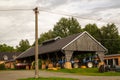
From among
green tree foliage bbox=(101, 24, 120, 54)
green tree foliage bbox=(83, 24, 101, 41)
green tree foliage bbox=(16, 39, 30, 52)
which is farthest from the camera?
green tree foliage bbox=(16, 39, 30, 52)

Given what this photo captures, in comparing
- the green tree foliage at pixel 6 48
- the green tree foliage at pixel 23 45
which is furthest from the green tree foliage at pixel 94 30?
the green tree foliage at pixel 6 48

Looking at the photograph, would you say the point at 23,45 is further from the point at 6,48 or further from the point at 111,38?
the point at 111,38

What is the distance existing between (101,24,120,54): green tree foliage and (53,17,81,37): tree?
46.5 ft

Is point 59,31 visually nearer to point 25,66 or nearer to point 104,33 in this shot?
point 104,33

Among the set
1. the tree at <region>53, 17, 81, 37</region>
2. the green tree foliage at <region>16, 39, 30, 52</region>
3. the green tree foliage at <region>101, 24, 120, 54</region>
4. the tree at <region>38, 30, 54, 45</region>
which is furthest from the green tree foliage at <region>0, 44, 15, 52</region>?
the green tree foliage at <region>101, 24, 120, 54</region>

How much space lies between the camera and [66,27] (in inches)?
4131

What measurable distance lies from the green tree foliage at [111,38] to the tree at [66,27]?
1417cm

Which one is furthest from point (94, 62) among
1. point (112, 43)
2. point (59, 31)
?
point (59, 31)

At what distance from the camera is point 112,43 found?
8594cm

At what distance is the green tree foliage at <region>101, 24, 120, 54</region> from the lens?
280 ft

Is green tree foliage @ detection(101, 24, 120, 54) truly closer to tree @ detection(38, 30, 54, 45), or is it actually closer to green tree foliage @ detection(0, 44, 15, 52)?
tree @ detection(38, 30, 54, 45)

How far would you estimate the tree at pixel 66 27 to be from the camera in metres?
103

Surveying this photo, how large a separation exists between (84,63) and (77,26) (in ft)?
189

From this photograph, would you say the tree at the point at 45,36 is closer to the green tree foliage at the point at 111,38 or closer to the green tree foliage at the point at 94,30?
the green tree foliage at the point at 94,30
